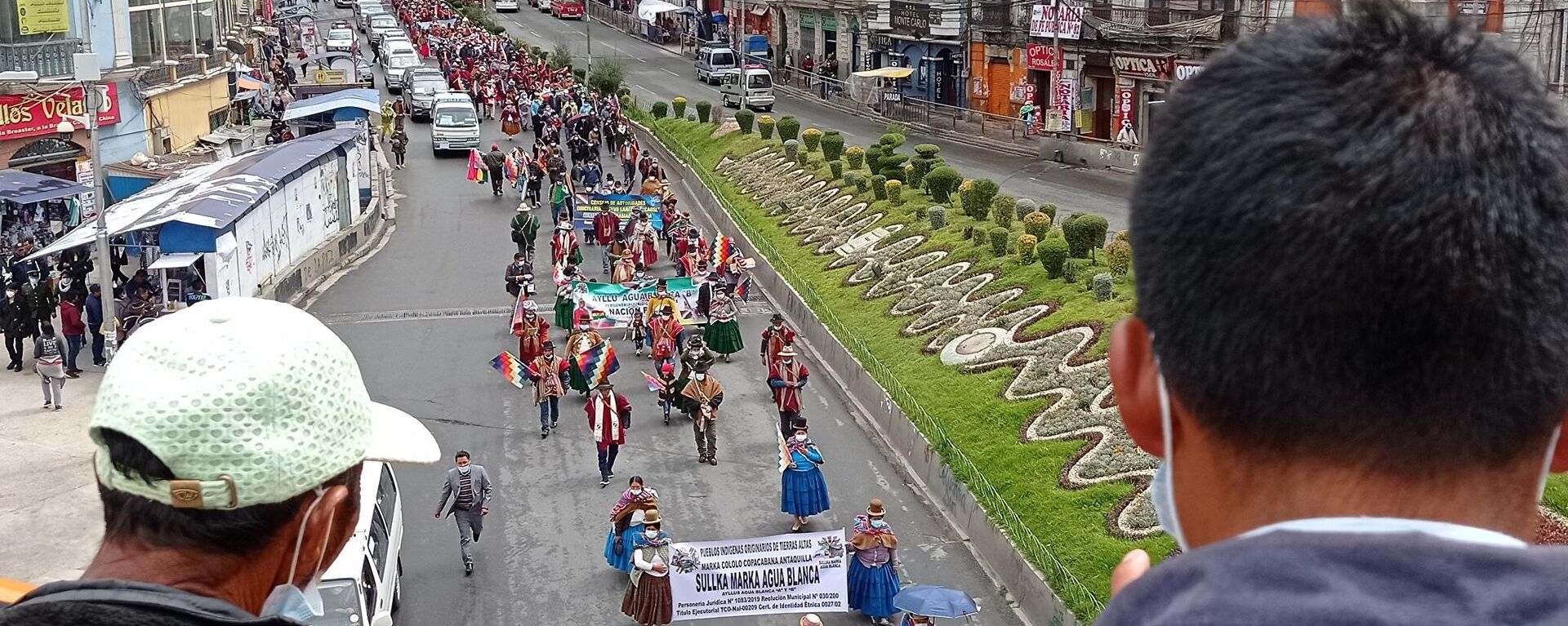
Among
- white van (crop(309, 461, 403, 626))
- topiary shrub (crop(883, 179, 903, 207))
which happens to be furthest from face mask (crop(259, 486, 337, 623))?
topiary shrub (crop(883, 179, 903, 207))

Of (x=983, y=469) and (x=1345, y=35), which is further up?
(x=1345, y=35)

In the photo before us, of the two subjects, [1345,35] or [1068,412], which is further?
[1068,412]

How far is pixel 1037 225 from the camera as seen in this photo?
95.9 feet

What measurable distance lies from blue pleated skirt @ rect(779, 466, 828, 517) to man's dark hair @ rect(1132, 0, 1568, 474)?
55.4ft

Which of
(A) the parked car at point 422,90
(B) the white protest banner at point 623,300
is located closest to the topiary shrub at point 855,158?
(B) the white protest banner at point 623,300

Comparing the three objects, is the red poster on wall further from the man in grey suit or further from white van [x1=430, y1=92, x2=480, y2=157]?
the man in grey suit

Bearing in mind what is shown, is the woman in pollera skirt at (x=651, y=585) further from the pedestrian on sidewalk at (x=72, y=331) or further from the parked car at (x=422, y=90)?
the parked car at (x=422, y=90)

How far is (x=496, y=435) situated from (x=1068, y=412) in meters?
8.20

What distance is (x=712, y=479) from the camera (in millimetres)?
21281

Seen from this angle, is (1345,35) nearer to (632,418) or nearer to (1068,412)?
(1068,412)

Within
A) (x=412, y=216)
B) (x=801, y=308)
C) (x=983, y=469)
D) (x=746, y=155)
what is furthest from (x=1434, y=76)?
(x=746, y=155)

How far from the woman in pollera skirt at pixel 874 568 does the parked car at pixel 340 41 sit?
6940 cm

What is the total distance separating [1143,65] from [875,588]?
34.3 m

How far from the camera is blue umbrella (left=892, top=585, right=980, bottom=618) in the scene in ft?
47.1
